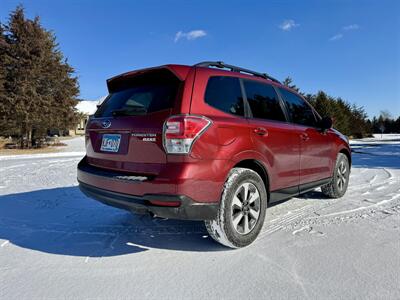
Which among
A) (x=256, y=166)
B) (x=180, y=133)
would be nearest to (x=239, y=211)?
(x=256, y=166)

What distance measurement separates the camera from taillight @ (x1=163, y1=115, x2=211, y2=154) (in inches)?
105

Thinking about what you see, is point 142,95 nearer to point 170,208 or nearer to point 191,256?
point 170,208

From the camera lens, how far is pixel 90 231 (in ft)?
12.0

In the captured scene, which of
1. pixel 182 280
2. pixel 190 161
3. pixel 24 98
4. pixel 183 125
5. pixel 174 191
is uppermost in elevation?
pixel 24 98

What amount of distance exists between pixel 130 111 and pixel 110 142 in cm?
42

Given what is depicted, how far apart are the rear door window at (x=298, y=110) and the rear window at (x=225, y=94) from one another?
1115 mm

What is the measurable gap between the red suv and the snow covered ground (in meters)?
0.42

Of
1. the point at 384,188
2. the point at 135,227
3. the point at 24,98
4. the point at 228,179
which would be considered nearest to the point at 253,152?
the point at 228,179

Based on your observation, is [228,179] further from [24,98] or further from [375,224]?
[24,98]

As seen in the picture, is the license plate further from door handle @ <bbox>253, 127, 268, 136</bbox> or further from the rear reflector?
door handle @ <bbox>253, 127, 268, 136</bbox>

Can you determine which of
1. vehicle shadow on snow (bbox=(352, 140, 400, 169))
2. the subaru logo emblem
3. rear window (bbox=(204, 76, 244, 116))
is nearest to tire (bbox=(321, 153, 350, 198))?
rear window (bbox=(204, 76, 244, 116))

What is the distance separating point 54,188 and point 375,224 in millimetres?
5759

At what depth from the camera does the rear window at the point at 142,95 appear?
294 centimetres

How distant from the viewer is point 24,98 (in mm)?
20328
